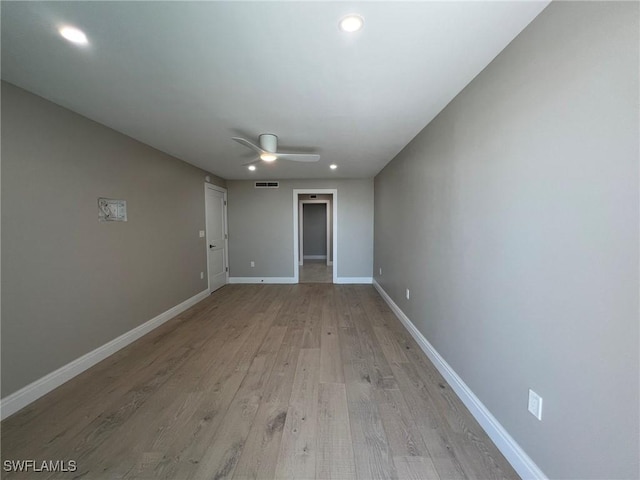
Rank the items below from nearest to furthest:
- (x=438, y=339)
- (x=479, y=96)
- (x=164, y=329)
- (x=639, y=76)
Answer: (x=639, y=76) < (x=479, y=96) < (x=438, y=339) < (x=164, y=329)

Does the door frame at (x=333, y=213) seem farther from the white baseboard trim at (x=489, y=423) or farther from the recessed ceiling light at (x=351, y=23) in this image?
the recessed ceiling light at (x=351, y=23)

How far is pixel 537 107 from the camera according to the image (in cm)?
116

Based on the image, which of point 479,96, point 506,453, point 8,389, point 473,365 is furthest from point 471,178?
point 8,389

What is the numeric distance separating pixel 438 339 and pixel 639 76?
204 centimetres

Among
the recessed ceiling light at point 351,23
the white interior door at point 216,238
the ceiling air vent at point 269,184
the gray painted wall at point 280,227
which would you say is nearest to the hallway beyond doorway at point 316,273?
the gray painted wall at point 280,227

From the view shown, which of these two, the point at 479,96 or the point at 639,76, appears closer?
the point at 639,76

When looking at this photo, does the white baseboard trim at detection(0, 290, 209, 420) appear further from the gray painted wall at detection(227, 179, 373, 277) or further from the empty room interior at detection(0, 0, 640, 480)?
the gray painted wall at detection(227, 179, 373, 277)

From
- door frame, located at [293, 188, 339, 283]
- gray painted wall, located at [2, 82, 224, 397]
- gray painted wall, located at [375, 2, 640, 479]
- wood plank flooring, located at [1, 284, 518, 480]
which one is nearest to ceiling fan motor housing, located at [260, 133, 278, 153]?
gray painted wall, located at [2, 82, 224, 397]

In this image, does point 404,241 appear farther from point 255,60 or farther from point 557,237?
point 255,60

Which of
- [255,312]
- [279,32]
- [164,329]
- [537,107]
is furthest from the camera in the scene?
[255,312]

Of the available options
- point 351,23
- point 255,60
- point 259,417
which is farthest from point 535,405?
point 255,60

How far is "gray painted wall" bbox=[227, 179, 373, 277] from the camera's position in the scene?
17.3ft

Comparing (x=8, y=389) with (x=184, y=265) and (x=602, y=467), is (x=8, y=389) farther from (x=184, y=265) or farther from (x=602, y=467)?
(x=602, y=467)

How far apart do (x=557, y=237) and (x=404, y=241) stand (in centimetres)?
211
